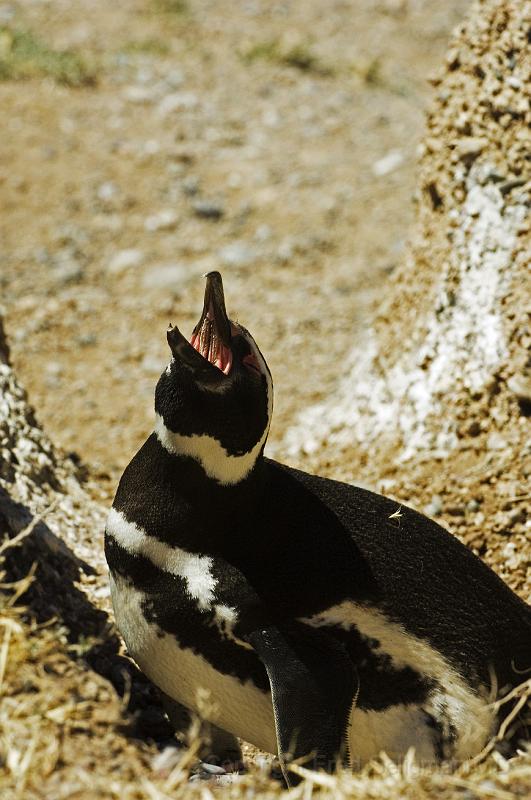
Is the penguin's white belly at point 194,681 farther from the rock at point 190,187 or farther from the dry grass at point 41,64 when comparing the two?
the dry grass at point 41,64

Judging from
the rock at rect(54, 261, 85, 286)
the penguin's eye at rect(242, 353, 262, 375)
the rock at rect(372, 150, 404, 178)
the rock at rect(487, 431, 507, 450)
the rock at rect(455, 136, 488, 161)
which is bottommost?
the rock at rect(54, 261, 85, 286)

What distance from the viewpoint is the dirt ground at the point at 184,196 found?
589 cm

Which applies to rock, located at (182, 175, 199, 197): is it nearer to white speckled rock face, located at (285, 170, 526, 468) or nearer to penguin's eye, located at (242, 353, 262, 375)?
white speckled rock face, located at (285, 170, 526, 468)

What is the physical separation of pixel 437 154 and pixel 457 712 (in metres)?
2.49

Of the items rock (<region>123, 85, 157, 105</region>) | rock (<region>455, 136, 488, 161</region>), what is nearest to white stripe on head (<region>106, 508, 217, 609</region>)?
rock (<region>455, 136, 488, 161</region>)

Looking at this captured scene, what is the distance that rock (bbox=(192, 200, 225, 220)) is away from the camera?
7156 millimetres

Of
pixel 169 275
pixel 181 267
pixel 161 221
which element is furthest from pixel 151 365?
pixel 161 221

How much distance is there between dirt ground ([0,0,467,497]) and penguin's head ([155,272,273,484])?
181cm

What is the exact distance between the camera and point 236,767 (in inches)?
107

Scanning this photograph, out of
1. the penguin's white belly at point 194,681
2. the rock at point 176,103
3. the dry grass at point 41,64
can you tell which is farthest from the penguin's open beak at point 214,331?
the dry grass at point 41,64

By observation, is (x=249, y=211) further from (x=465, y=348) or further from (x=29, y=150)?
(x=465, y=348)

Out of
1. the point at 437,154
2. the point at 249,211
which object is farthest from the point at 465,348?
the point at 249,211

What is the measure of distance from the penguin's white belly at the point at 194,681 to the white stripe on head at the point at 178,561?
0.09 metres

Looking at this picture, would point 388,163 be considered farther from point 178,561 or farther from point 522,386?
point 178,561
